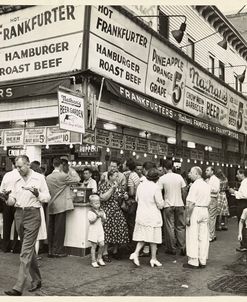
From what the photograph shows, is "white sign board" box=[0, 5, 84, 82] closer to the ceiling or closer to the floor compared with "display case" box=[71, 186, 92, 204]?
closer to the ceiling

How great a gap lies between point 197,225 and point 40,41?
495cm

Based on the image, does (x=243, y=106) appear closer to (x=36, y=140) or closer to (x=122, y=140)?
(x=122, y=140)

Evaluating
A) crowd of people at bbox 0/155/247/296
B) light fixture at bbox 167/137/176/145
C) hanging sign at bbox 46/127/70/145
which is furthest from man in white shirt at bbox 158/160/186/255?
light fixture at bbox 167/137/176/145

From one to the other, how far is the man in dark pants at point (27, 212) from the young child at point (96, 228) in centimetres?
154

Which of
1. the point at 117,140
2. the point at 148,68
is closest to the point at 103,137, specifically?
the point at 117,140

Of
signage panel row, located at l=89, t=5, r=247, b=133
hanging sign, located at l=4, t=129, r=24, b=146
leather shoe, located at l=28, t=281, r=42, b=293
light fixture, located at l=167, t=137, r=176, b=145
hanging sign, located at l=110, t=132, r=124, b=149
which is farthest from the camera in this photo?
light fixture, located at l=167, t=137, r=176, b=145

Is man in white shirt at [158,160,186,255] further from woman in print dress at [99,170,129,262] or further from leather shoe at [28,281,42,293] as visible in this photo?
leather shoe at [28,281,42,293]

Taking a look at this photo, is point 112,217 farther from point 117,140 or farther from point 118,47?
point 118,47

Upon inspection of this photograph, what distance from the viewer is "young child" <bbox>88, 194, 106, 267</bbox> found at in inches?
277

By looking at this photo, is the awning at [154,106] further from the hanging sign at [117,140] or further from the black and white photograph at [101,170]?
the hanging sign at [117,140]

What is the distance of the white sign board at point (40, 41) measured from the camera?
829 centimetres

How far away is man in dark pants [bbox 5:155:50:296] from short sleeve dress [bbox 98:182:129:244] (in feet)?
6.25

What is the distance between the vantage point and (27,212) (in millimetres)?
5469

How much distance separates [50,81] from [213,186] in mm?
4480
